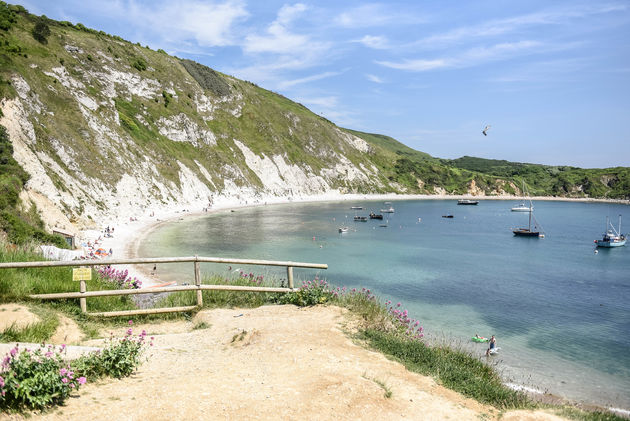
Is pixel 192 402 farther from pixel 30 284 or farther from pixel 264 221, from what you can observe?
pixel 264 221

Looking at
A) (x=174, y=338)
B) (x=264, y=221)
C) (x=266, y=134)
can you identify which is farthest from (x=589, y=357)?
(x=266, y=134)

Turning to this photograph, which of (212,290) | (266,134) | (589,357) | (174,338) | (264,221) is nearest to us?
(174,338)

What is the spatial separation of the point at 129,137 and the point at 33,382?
286 feet

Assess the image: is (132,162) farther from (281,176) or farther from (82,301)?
(82,301)

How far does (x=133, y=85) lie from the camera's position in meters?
100

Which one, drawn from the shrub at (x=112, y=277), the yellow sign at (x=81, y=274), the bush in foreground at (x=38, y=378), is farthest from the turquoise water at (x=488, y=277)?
the bush in foreground at (x=38, y=378)

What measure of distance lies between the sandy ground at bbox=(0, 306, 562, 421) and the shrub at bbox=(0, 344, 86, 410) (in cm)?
20

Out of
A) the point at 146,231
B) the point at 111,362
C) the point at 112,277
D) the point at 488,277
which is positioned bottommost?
the point at 488,277

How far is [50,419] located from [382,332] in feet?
25.3

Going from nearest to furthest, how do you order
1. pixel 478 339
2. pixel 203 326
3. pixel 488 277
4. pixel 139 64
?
pixel 203 326 → pixel 478 339 → pixel 488 277 → pixel 139 64

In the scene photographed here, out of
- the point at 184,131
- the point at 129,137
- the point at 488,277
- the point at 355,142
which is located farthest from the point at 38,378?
the point at 355,142

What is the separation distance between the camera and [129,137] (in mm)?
83062

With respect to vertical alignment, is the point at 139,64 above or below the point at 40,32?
above

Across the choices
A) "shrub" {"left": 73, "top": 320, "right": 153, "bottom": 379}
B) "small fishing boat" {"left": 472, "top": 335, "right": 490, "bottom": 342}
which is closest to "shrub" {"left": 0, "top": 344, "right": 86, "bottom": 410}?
"shrub" {"left": 73, "top": 320, "right": 153, "bottom": 379}
